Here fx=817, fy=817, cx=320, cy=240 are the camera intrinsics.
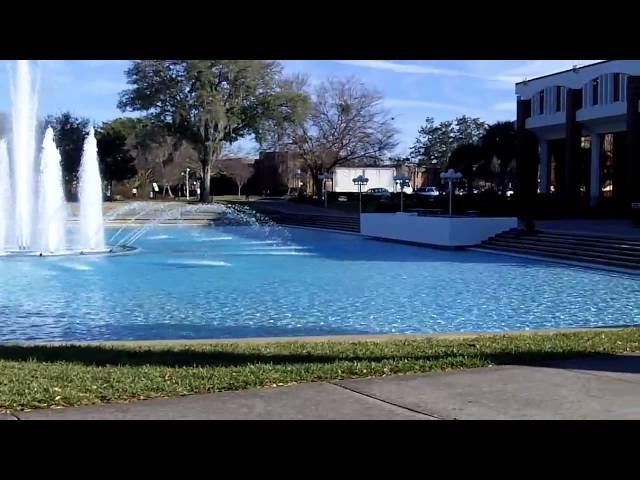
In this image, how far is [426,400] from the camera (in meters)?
6.32

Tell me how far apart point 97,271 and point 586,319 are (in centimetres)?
1236

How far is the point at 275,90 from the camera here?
61781mm

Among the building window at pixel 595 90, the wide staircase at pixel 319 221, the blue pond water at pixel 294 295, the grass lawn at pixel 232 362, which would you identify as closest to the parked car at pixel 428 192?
the wide staircase at pixel 319 221

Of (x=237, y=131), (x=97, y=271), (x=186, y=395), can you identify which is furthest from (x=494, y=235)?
(x=237, y=131)

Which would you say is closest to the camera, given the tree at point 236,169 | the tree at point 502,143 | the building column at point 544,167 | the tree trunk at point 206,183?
the building column at point 544,167

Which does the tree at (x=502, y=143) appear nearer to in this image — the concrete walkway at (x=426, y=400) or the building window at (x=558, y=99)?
the building window at (x=558, y=99)

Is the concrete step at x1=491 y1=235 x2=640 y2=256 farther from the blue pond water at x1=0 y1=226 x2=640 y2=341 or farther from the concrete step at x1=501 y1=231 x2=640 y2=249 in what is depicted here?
the blue pond water at x1=0 y1=226 x2=640 y2=341

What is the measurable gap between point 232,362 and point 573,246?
18934mm

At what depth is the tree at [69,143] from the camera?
62781mm

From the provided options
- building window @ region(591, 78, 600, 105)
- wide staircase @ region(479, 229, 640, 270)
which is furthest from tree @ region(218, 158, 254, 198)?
wide staircase @ region(479, 229, 640, 270)

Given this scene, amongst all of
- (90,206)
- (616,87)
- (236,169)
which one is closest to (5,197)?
(90,206)

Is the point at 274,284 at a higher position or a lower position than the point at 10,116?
lower

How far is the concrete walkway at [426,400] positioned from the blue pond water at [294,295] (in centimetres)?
533
